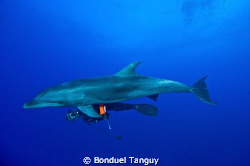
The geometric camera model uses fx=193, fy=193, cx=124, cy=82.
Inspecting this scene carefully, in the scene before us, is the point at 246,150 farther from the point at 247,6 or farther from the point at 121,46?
the point at 121,46

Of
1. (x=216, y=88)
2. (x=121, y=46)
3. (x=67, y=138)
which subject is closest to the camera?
(x=67, y=138)

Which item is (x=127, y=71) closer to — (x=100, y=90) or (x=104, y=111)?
(x=100, y=90)

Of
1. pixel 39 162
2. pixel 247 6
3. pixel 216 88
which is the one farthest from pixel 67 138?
pixel 216 88

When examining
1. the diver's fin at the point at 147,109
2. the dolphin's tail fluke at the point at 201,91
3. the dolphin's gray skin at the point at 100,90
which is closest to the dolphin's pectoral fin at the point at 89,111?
the dolphin's gray skin at the point at 100,90

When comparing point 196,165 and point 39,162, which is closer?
point 196,165

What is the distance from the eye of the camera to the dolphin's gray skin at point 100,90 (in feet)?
16.5

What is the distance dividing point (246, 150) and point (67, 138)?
1658 cm

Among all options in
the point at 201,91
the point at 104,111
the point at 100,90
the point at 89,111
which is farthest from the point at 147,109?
the point at 89,111

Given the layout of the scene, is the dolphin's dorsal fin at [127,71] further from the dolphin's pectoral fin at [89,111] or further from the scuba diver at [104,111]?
the dolphin's pectoral fin at [89,111]

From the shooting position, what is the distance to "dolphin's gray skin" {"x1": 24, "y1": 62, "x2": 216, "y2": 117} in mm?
5027

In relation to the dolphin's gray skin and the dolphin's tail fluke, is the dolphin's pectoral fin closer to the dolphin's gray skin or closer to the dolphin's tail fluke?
the dolphin's gray skin

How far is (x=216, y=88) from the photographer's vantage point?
109ft

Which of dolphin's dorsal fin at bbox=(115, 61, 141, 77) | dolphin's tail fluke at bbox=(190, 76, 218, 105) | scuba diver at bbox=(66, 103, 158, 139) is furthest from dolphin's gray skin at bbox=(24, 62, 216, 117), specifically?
dolphin's tail fluke at bbox=(190, 76, 218, 105)

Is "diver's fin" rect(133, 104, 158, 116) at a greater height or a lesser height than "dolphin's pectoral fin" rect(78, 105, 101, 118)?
greater
